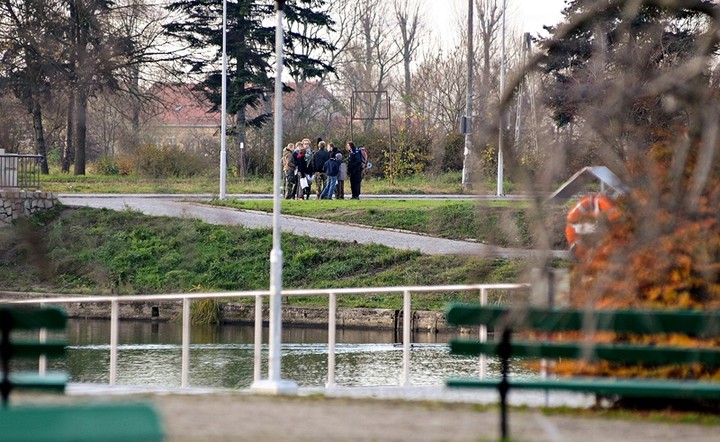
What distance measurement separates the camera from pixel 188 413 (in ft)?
30.4

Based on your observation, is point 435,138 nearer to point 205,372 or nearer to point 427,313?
point 427,313

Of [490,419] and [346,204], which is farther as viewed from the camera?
[346,204]

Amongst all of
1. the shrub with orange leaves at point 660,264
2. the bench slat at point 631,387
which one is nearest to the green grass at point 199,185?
the shrub with orange leaves at point 660,264

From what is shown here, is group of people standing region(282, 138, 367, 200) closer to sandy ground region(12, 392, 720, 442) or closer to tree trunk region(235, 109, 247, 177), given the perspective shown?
tree trunk region(235, 109, 247, 177)

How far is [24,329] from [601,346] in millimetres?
3967

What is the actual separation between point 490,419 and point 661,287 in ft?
6.43

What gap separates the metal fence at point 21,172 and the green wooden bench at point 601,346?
29.5 m

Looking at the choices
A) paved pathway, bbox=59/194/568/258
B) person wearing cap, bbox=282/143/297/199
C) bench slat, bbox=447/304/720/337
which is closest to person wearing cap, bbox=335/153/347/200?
person wearing cap, bbox=282/143/297/199

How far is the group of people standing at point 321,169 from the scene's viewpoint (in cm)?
3784

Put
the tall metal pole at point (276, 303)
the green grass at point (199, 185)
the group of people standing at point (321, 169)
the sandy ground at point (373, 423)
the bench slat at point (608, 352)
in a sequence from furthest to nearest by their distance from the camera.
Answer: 1. the green grass at point (199, 185)
2. the group of people standing at point (321, 169)
3. the tall metal pole at point (276, 303)
4. the bench slat at point (608, 352)
5. the sandy ground at point (373, 423)

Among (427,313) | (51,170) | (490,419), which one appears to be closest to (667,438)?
(490,419)

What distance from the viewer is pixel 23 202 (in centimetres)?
3703

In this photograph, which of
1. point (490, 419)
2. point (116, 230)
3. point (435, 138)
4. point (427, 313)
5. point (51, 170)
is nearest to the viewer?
point (490, 419)

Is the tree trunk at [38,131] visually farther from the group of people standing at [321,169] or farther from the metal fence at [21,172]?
the group of people standing at [321,169]
